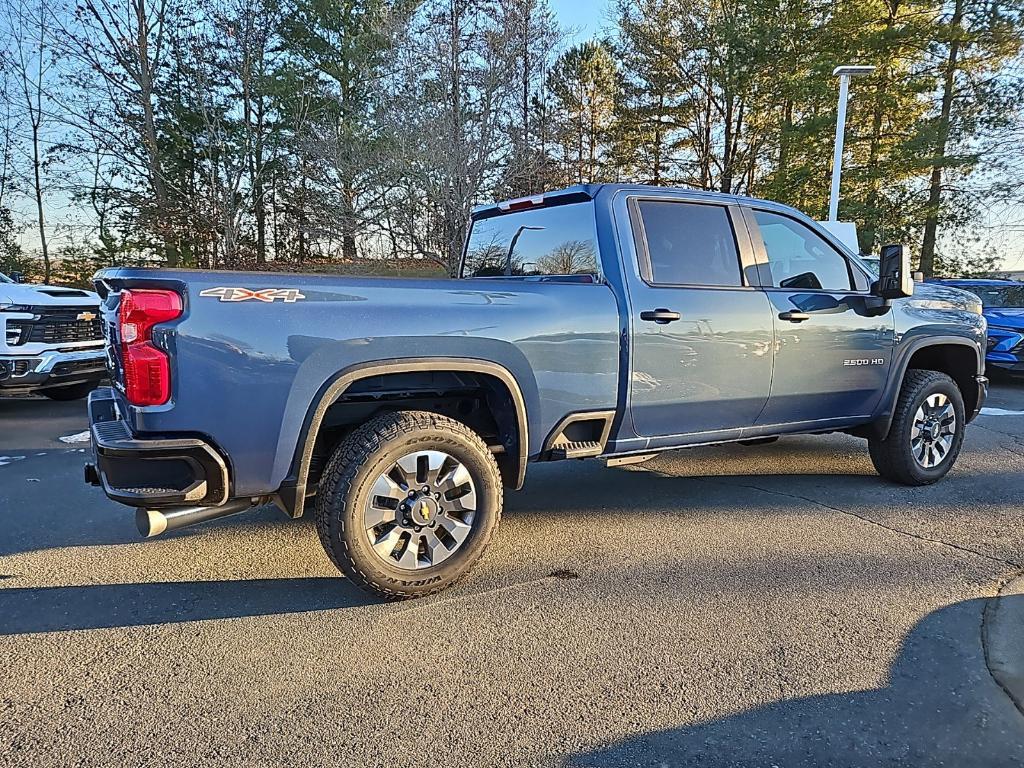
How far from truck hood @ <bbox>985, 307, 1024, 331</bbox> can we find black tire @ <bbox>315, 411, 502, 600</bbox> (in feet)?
33.4

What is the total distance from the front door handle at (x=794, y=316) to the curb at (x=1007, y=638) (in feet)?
5.76

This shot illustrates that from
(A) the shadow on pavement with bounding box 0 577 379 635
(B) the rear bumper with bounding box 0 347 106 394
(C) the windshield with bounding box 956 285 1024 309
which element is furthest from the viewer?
(C) the windshield with bounding box 956 285 1024 309

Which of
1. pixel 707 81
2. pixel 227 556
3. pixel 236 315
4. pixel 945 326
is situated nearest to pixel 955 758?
pixel 236 315

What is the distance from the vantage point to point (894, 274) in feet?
14.2

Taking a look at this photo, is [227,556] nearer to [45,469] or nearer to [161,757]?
[161,757]

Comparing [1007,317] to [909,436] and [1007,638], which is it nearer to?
[909,436]

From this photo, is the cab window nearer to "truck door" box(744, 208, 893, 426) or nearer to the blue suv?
"truck door" box(744, 208, 893, 426)

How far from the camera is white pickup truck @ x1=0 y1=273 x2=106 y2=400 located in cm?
725

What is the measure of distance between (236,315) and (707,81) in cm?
2646

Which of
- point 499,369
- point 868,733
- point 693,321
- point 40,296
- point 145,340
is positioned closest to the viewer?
point 868,733

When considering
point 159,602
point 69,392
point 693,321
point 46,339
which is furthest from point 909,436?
point 69,392

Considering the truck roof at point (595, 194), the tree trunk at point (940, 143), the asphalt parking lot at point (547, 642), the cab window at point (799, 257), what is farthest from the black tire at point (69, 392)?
the tree trunk at point (940, 143)

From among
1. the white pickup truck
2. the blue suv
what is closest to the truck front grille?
the white pickup truck

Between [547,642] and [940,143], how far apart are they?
2211 cm
